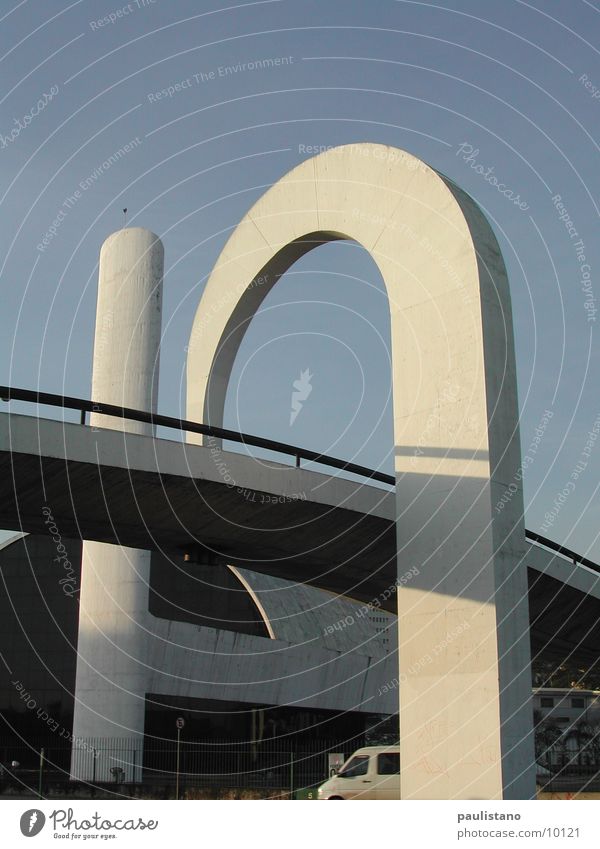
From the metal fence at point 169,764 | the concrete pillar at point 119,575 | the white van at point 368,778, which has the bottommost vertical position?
the metal fence at point 169,764

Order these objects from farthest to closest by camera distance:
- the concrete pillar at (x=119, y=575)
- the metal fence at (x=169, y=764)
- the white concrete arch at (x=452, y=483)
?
1. the concrete pillar at (x=119, y=575)
2. the metal fence at (x=169, y=764)
3. the white concrete arch at (x=452, y=483)

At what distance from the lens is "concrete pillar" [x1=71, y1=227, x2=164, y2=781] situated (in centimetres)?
3130

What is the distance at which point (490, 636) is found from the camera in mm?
14594

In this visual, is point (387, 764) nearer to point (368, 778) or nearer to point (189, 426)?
point (368, 778)

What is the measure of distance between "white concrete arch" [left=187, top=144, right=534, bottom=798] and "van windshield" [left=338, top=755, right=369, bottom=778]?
8415 mm

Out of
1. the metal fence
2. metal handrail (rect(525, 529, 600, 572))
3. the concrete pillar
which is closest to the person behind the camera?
metal handrail (rect(525, 529, 600, 572))

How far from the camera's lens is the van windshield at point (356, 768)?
77.0 ft

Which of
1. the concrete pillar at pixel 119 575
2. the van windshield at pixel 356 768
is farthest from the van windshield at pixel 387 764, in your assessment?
the concrete pillar at pixel 119 575

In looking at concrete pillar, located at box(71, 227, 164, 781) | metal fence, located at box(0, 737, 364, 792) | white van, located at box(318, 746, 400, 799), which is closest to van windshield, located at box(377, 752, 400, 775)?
white van, located at box(318, 746, 400, 799)

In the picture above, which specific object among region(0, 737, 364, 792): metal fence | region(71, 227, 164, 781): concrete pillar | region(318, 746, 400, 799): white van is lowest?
region(0, 737, 364, 792): metal fence

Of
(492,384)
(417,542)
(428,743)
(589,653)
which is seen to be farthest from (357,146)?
(589,653)

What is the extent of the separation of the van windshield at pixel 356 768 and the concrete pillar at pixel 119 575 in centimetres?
907

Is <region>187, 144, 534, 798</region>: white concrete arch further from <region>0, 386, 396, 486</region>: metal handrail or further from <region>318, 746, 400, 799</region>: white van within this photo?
<region>318, 746, 400, 799</region>: white van

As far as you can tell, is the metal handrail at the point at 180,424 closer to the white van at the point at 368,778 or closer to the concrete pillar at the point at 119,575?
the white van at the point at 368,778
